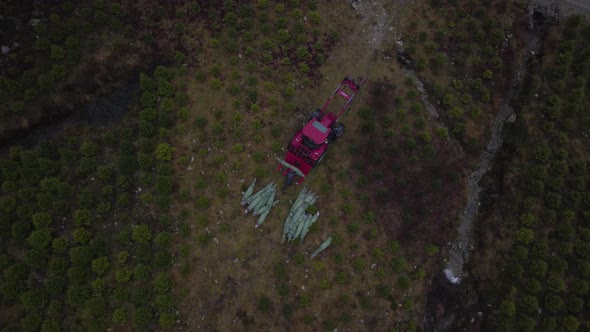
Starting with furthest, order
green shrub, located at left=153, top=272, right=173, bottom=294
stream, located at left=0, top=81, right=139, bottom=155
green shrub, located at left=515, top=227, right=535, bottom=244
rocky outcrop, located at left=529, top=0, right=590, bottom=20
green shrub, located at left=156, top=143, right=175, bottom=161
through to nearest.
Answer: rocky outcrop, located at left=529, top=0, right=590, bottom=20
stream, located at left=0, top=81, right=139, bottom=155
green shrub, located at left=156, top=143, right=175, bottom=161
green shrub, located at left=515, top=227, right=535, bottom=244
green shrub, located at left=153, top=272, right=173, bottom=294

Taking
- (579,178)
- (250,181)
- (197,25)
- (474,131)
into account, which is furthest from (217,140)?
(579,178)

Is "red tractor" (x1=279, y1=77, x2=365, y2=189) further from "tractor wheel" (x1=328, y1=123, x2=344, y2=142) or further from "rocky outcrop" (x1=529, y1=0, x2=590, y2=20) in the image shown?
"rocky outcrop" (x1=529, y1=0, x2=590, y2=20)

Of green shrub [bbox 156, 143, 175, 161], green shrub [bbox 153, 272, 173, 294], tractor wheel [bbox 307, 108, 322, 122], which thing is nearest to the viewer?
green shrub [bbox 153, 272, 173, 294]

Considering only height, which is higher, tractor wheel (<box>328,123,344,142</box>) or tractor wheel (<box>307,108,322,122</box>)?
tractor wheel (<box>307,108,322,122</box>)

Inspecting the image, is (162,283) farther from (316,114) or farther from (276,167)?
(316,114)

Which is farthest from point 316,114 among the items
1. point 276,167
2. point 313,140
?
point 276,167

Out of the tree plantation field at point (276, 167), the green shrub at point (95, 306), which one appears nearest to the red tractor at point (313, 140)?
the tree plantation field at point (276, 167)

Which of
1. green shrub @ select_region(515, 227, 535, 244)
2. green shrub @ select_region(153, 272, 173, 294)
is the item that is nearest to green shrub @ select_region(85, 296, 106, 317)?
green shrub @ select_region(153, 272, 173, 294)
